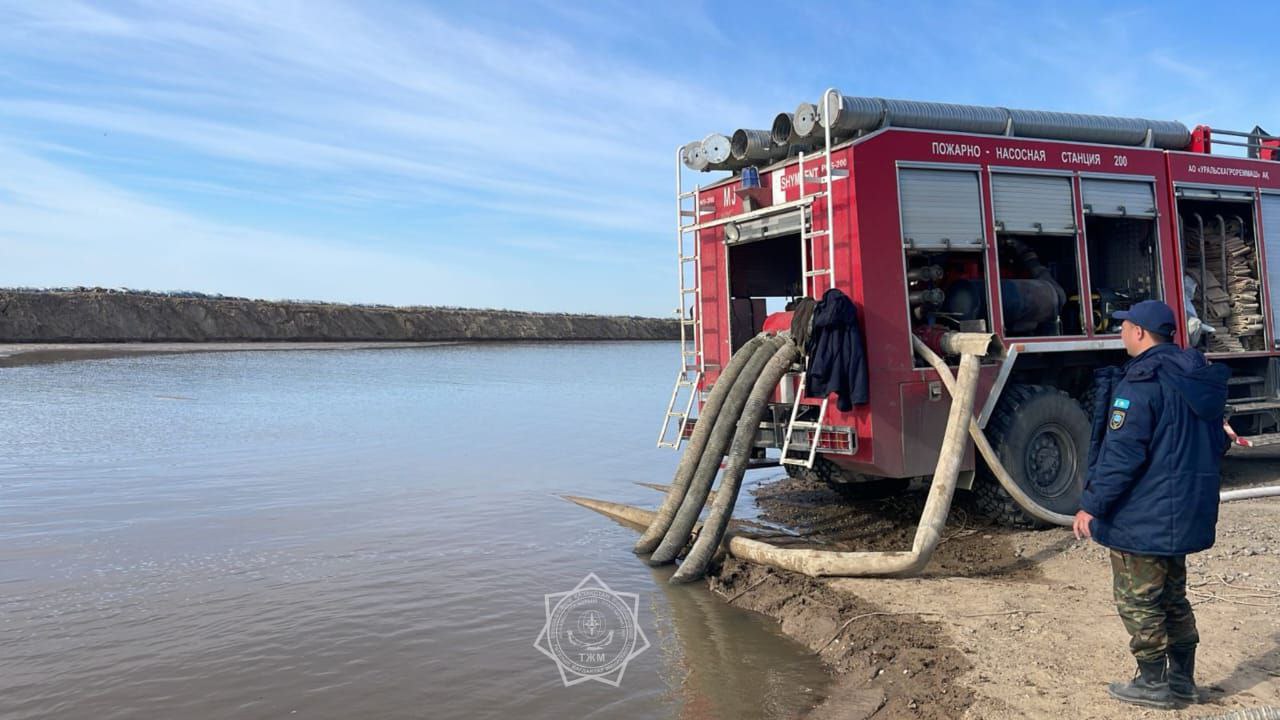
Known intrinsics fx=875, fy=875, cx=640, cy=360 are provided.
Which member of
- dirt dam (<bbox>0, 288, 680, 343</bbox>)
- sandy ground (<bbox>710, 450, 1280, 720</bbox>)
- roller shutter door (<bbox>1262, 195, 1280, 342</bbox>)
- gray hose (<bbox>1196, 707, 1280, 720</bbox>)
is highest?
dirt dam (<bbox>0, 288, 680, 343</bbox>)

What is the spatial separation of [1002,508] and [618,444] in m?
8.36

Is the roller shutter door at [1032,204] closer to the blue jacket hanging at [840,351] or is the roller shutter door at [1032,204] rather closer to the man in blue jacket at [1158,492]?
→ the blue jacket hanging at [840,351]

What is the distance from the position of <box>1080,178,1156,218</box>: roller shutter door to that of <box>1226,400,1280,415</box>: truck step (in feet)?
7.61

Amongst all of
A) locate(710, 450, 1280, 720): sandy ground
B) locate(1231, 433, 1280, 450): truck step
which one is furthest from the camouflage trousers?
locate(1231, 433, 1280, 450): truck step

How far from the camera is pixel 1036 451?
24.9 ft

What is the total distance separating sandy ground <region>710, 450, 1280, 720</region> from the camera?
13.4 ft

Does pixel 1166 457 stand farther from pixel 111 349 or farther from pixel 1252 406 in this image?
pixel 111 349

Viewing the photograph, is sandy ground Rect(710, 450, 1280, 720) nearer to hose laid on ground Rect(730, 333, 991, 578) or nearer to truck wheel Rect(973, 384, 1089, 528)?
hose laid on ground Rect(730, 333, 991, 578)

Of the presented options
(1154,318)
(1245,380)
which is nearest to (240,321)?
(1245,380)

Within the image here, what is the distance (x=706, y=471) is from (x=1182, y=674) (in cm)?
374

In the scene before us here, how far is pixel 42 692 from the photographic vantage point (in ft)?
15.5

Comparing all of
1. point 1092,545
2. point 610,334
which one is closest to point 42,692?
point 1092,545

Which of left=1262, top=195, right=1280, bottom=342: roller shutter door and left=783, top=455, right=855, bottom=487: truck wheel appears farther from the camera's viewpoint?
left=1262, top=195, right=1280, bottom=342: roller shutter door

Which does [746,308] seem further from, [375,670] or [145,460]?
[145,460]
